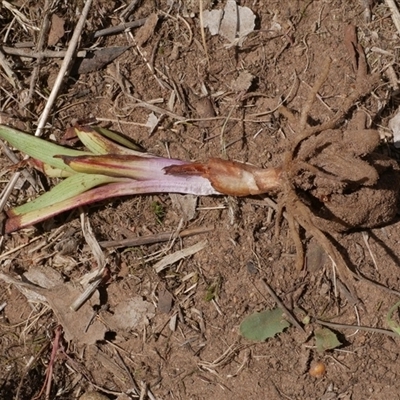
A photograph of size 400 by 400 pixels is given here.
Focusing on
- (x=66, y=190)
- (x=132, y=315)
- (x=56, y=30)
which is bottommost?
(x=132, y=315)

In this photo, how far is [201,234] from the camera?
Result: 8.48 feet

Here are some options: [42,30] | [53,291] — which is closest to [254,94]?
[42,30]

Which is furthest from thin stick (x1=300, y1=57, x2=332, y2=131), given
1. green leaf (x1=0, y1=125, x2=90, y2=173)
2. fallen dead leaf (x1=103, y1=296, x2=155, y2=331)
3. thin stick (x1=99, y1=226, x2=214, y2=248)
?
fallen dead leaf (x1=103, y1=296, x2=155, y2=331)

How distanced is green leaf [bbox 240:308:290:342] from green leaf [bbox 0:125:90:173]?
956 mm

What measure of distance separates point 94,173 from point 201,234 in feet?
1.70

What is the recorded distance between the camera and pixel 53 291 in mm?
2602

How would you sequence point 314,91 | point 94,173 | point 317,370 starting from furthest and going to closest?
point 317,370
point 94,173
point 314,91

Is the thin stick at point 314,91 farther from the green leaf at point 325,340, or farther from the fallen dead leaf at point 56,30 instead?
the fallen dead leaf at point 56,30

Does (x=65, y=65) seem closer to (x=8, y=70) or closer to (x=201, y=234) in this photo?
(x=8, y=70)

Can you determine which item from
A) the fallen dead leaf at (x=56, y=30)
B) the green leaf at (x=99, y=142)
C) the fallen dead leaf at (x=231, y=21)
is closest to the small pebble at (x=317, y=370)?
the green leaf at (x=99, y=142)

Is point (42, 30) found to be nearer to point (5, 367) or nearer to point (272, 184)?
point (272, 184)

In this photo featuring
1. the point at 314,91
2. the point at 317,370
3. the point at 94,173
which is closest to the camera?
the point at 314,91

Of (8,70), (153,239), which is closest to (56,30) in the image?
(8,70)

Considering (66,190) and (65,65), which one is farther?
(65,65)
